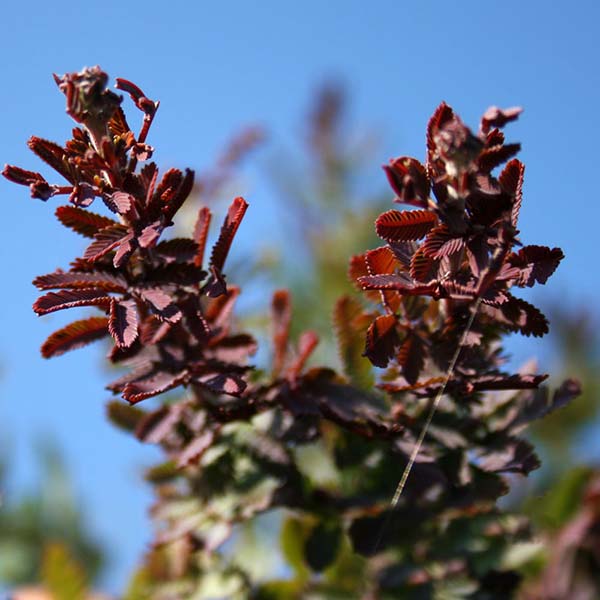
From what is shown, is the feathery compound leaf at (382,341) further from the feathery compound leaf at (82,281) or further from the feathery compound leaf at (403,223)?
the feathery compound leaf at (82,281)

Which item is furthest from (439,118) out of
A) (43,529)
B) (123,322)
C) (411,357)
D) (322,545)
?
(43,529)

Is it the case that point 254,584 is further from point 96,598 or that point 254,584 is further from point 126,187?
point 126,187

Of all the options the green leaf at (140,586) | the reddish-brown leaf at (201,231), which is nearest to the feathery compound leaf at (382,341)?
the reddish-brown leaf at (201,231)

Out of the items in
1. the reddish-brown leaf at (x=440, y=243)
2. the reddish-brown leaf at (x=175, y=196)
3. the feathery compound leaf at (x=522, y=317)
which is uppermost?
the reddish-brown leaf at (x=175, y=196)

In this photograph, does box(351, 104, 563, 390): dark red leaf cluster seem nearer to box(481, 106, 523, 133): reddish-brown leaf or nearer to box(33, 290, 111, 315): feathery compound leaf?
box(481, 106, 523, 133): reddish-brown leaf

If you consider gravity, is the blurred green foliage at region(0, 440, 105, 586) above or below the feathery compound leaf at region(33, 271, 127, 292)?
above

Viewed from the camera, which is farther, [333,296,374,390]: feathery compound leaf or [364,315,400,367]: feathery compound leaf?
[333,296,374,390]: feathery compound leaf

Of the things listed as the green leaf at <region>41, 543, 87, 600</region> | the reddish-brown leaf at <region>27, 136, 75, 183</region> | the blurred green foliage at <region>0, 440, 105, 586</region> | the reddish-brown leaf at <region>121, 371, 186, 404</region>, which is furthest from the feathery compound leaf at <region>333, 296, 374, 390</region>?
the blurred green foliage at <region>0, 440, 105, 586</region>
